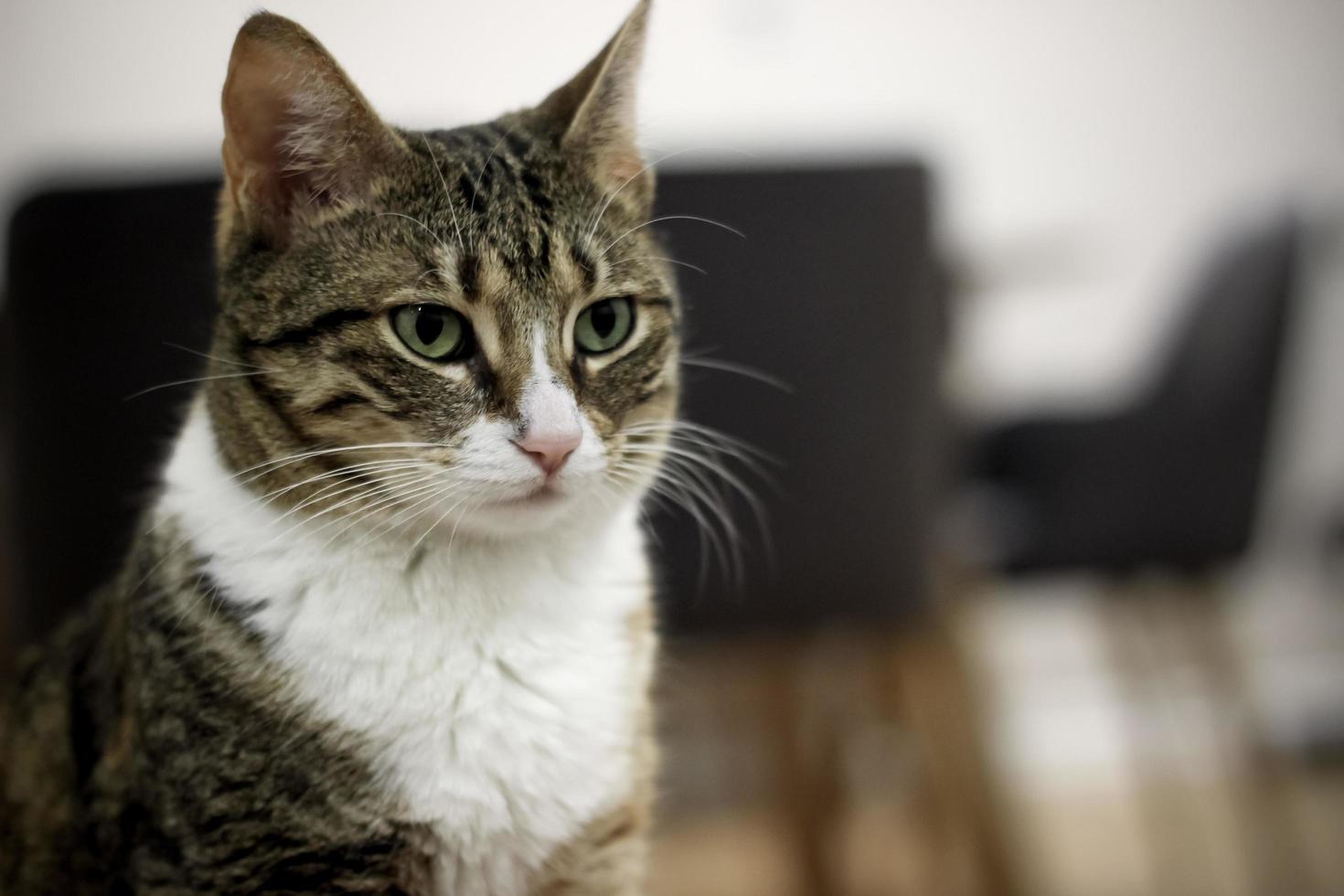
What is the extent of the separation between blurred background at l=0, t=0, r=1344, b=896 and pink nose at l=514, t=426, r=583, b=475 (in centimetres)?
22

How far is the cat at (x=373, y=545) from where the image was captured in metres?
0.62

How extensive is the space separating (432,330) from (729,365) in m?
0.43

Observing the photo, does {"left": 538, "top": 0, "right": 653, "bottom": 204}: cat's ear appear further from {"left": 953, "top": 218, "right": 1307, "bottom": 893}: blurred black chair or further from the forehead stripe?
{"left": 953, "top": 218, "right": 1307, "bottom": 893}: blurred black chair

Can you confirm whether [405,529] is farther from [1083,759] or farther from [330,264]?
[1083,759]

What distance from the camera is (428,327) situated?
0.65 meters

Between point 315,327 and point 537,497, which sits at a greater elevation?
point 315,327

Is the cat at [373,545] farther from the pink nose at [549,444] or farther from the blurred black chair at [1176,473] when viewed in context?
the blurred black chair at [1176,473]

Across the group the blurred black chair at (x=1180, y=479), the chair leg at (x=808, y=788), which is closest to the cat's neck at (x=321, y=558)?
the chair leg at (x=808, y=788)

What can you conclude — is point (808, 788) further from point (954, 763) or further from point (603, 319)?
point (603, 319)

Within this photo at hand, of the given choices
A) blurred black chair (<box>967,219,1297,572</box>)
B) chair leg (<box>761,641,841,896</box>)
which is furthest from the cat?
blurred black chair (<box>967,219,1297,572</box>)

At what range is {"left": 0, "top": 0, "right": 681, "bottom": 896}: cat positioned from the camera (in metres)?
0.62

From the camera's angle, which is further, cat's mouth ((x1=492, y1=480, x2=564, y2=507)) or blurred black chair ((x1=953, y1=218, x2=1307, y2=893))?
blurred black chair ((x1=953, y1=218, x2=1307, y2=893))

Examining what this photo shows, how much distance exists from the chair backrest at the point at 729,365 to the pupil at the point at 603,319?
135 millimetres

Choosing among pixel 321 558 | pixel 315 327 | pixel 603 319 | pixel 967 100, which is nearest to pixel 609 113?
pixel 603 319
